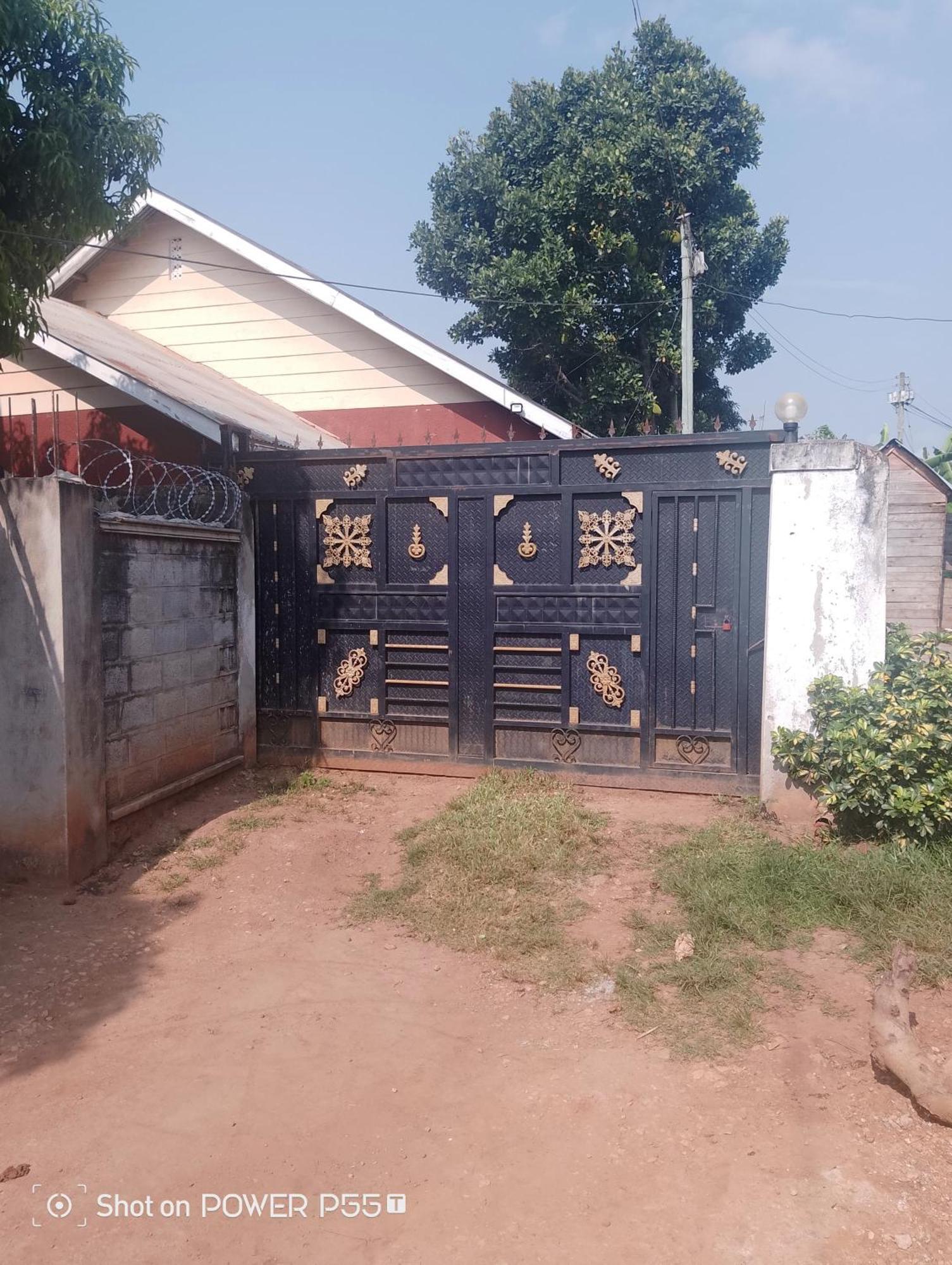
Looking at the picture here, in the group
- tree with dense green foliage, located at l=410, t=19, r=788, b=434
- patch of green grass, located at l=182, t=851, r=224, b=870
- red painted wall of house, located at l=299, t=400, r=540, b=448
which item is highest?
tree with dense green foliage, located at l=410, t=19, r=788, b=434

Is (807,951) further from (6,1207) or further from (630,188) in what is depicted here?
(630,188)

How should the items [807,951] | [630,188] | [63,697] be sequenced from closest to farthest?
[807,951] < [63,697] < [630,188]

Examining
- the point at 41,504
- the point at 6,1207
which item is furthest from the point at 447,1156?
the point at 41,504

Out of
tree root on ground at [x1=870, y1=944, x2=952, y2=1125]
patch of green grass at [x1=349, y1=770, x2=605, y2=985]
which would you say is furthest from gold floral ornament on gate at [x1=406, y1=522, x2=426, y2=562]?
tree root on ground at [x1=870, y1=944, x2=952, y2=1125]

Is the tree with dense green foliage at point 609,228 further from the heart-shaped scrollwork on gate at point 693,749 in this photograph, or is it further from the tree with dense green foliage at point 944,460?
the heart-shaped scrollwork on gate at point 693,749

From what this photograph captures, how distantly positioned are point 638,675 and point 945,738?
7.94 feet

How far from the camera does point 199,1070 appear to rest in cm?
347

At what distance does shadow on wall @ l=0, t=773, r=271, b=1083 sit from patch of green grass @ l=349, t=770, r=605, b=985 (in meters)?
1.20

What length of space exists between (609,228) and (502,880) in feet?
49.4

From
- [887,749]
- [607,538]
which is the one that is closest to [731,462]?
[607,538]

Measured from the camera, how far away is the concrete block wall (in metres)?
5.74

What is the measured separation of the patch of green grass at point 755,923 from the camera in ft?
12.3

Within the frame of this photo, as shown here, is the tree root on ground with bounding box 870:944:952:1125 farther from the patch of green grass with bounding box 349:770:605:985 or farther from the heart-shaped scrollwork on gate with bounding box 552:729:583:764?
the heart-shaped scrollwork on gate with bounding box 552:729:583:764

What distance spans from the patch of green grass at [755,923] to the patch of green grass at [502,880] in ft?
1.40
